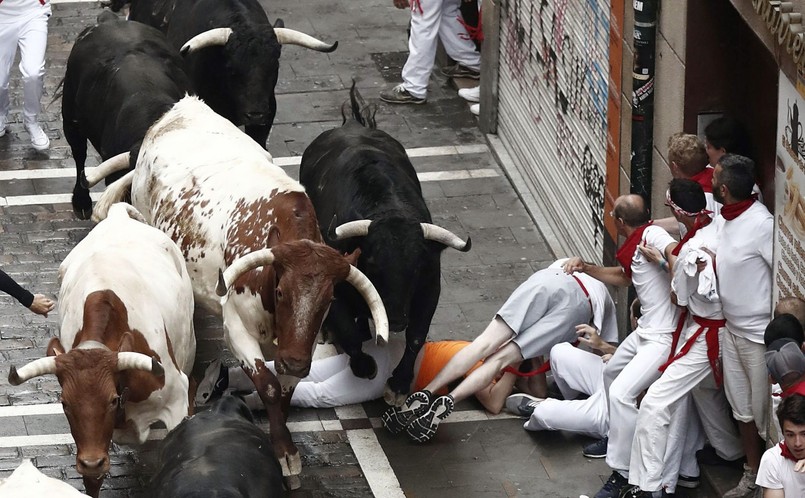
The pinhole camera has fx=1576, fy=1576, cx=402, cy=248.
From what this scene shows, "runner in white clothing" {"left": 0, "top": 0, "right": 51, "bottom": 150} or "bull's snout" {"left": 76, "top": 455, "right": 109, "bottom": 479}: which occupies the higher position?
"bull's snout" {"left": 76, "top": 455, "right": 109, "bottom": 479}

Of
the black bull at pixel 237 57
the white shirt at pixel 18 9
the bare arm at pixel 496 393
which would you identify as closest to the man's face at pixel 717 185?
the bare arm at pixel 496 393

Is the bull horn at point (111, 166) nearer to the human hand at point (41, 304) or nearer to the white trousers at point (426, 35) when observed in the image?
the human hand at point (41, 304)

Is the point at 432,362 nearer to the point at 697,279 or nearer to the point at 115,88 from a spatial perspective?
the point at 697,279

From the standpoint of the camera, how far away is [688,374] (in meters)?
9.44

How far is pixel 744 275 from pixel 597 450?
1.85 metres

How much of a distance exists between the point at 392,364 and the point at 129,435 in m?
2.24

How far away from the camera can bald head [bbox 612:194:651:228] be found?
9.91 m

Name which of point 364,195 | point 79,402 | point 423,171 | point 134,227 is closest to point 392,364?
point 364,195

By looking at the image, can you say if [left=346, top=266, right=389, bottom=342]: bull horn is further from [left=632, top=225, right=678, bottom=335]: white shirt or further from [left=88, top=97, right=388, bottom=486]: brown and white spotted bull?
[left=632, top=225, right=678, bottom=335]: white shirt

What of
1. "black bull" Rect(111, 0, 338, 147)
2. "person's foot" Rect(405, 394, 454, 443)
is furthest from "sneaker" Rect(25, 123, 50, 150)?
"person's foot" Rect(405, 394, 454, 443)

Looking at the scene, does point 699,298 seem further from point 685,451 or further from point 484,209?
point 484,209

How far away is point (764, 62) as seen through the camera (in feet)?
32.5

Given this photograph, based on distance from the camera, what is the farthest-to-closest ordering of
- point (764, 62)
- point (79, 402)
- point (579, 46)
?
point (579, 46)
point (764, 62)
point (79, 402)

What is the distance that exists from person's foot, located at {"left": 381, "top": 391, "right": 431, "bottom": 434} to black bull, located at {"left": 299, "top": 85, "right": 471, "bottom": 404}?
0.57 ft
